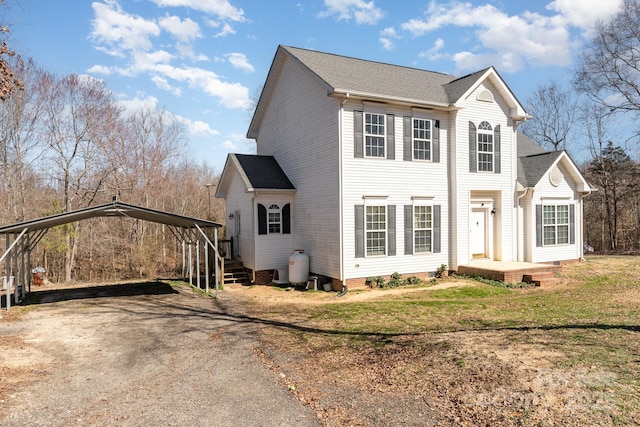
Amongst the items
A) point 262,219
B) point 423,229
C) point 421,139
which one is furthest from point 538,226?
point 262,219

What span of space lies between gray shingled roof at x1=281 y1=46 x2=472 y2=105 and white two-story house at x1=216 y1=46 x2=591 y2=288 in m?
0.08

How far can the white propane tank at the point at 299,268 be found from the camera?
48.8 feet

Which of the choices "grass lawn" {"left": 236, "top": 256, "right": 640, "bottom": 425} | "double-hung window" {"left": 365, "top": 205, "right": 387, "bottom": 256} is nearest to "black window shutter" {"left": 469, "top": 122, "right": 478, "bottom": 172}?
"double-hung window" {"left": 365, "top": 205, "right": 387, "bottom": 256}

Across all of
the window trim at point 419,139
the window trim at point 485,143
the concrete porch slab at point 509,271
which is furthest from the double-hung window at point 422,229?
the window trim at point 485,143

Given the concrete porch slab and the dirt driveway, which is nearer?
the dirt driveway

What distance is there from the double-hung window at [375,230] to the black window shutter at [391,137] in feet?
6.33

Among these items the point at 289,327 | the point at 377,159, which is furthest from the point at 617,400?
the point at 377,159

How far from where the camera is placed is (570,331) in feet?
24.7

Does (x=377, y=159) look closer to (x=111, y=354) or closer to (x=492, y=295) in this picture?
(x=492, y=295)

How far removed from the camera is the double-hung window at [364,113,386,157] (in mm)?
13805

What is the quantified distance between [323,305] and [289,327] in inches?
103

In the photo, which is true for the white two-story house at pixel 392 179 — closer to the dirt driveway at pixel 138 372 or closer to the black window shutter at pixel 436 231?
the black window shutter at pixel 436 231

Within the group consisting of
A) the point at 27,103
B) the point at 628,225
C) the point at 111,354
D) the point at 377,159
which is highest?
the point at 27,103

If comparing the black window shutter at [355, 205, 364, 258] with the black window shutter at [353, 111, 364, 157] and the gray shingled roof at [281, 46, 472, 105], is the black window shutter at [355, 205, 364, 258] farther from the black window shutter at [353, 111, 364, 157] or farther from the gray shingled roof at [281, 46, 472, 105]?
the gray shingled roof at [281, 46, 472, 105]
